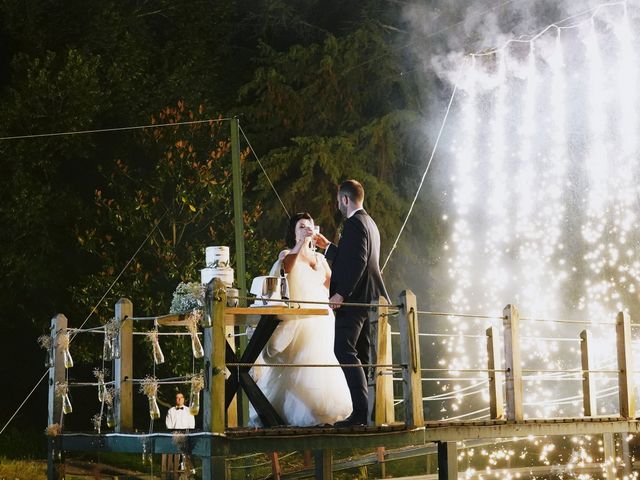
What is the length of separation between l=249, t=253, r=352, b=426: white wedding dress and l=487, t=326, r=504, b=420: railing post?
147 cm

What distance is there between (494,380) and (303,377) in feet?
6.13

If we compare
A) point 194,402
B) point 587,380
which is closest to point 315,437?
point 194,402

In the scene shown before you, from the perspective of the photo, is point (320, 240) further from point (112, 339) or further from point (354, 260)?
point (112, 339)

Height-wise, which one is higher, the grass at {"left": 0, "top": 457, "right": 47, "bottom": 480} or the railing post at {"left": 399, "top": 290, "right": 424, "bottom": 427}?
the railing post at {"left": 399, "top": 290, "right": 424, "bottom": 427}

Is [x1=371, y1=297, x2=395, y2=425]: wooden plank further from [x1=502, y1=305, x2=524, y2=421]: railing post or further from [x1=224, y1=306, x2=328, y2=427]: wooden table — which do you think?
[x1=502, y1=305, x2=524, y2=421]: railing post

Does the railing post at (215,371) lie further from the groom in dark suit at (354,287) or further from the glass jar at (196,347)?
the groom in dark suit at (354,287)

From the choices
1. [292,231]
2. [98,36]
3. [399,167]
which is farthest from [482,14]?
[292,231]

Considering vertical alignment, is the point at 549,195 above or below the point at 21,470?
above

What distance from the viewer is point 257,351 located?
8820 millimetres

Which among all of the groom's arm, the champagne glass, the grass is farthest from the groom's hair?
the grass

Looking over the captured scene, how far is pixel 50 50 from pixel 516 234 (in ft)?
27.3

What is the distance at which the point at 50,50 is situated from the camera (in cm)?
1819

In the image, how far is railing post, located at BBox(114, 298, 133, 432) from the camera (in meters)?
9.34

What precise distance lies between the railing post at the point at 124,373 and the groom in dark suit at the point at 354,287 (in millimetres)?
1790
